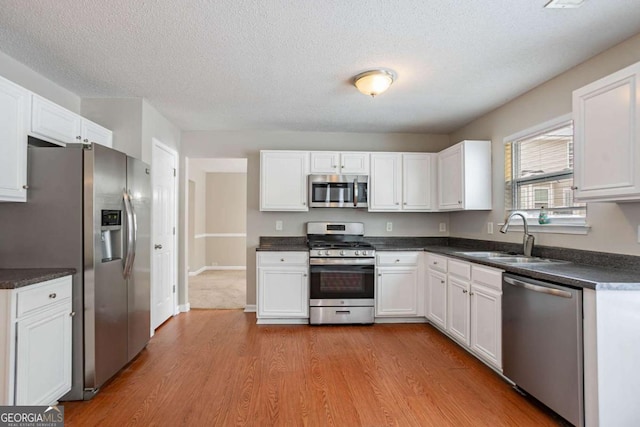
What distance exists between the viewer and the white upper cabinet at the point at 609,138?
1.79 meters

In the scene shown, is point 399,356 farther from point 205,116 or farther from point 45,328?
point 205,116

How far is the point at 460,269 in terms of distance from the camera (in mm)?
3070

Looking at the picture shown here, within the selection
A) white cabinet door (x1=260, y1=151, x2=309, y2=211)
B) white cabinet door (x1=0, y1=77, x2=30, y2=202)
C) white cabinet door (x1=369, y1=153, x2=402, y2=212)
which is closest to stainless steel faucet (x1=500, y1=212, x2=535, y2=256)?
white cabinet door (x1=369, y1=153, x2=402, y2=212)

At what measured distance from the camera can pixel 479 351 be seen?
277cm

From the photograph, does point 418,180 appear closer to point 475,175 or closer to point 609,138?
point 475,175

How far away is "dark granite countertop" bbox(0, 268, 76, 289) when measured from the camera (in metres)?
1.79

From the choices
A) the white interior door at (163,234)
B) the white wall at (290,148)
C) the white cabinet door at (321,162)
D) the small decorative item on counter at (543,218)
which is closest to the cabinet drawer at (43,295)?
the white interior door at (163,234)

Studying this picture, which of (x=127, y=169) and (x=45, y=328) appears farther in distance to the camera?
(x=127, y=169)

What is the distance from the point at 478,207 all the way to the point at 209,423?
3.10 metres

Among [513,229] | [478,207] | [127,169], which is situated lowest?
[513,229]

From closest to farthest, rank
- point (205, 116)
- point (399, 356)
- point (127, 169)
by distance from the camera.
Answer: point (127, 169) → point (399, 356) → point (205, 116)

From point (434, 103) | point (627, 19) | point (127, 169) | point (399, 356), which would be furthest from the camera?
point (434, 103)

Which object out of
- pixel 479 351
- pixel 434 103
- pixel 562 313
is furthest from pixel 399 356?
pixel 434 103

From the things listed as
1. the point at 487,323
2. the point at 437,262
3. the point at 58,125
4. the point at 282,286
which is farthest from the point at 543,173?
the point at 58,125
